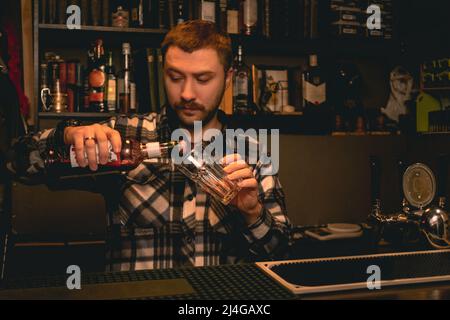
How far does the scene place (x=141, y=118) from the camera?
5.26ft

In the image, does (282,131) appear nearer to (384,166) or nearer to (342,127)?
(342,127)

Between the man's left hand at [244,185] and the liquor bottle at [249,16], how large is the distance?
4.05ft

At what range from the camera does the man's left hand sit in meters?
1.00

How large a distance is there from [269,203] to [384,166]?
119 centimetres

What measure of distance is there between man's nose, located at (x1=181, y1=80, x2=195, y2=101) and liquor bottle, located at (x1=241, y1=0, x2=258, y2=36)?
2.91 ft

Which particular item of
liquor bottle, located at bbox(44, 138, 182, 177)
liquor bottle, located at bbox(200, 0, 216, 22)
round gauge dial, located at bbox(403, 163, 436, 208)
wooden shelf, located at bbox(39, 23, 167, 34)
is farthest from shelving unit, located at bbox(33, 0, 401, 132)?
liquor bottle, located at bbox(44, 138, 182, 177)

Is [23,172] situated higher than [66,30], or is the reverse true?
[66,30]

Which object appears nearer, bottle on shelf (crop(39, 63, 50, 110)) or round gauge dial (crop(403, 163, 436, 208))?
round gauge dial (crop(403, 163, 436, 208))

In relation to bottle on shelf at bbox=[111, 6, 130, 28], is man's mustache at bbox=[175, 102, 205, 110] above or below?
below

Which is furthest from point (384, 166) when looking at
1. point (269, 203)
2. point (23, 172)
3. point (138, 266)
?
point (23, 172)

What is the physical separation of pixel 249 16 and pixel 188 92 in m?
0.96

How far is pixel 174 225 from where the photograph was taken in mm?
1425

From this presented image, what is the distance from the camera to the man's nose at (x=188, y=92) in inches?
56.0

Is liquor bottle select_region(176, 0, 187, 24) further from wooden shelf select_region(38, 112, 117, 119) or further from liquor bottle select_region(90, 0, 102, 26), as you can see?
wooden shelf select_region(38, 112, 117, 119)
